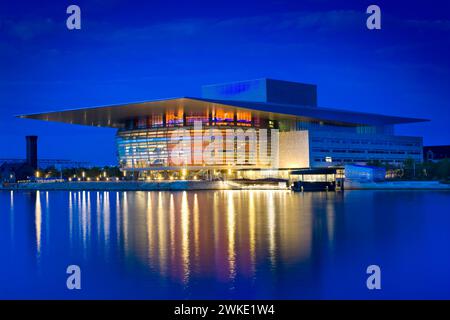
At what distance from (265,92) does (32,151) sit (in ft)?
173

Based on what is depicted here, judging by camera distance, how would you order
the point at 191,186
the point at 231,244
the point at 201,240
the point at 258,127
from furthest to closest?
the point at 258,127 → the point at 191,186 → the point at 201,240 → the point at 231,244

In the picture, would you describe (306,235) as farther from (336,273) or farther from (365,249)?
(336,273)

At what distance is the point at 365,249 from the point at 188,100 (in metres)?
48.9

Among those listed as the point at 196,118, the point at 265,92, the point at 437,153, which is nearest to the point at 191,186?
the point at 196,118

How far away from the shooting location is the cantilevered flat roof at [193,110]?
65500 millimetres

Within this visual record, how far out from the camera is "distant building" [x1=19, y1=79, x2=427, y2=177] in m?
71.6

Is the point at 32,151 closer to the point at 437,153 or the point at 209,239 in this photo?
the point at 437,153

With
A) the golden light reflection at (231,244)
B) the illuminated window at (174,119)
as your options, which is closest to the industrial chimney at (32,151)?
the illuminated window at (174,119)

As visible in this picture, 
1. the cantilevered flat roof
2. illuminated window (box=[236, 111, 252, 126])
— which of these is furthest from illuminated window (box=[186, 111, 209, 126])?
illuminated window (box=[236, 111, 252, 126])

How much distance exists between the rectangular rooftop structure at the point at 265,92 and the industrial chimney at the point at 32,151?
4290 cm

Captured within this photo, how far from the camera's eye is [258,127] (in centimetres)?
7556

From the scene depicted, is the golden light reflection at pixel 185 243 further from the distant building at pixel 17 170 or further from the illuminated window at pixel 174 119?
the distant building at pixel 17 170
